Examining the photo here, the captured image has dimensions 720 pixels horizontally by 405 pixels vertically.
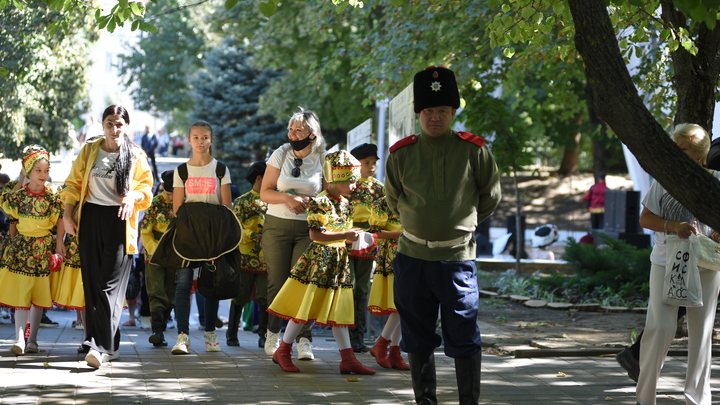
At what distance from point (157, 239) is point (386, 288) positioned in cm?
296

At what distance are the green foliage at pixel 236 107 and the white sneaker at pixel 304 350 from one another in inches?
1014

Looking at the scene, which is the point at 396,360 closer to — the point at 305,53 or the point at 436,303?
the point at 436,303

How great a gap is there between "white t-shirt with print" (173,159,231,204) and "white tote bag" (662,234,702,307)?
13.1 feet

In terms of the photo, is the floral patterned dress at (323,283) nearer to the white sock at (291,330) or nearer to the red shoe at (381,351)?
the white sock at (291,330)

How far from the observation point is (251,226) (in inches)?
358

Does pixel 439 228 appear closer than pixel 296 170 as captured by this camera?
Yes

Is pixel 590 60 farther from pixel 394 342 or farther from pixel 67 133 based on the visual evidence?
pixel 67 133

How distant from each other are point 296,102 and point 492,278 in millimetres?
13440

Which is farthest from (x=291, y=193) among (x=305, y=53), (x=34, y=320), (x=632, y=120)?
(x=305, y=53)

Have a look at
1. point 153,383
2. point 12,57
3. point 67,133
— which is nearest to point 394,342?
point 153,383

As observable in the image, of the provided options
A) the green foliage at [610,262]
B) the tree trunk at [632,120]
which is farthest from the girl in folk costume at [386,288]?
the green foliage at [610,262]

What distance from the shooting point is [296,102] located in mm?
28656

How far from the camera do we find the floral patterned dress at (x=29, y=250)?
25.6ft

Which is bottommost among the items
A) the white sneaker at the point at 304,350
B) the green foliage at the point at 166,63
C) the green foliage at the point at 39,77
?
the white sneaker at the point at 304,350
